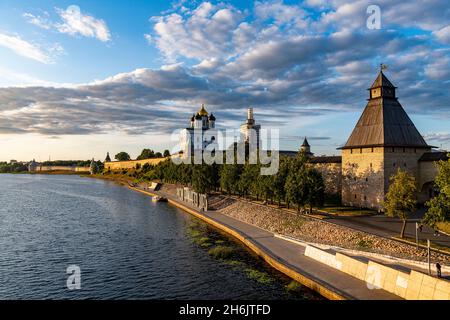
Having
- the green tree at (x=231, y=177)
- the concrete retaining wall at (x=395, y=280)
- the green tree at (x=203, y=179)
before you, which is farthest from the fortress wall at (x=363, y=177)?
the green tree at (x=203, y=179)

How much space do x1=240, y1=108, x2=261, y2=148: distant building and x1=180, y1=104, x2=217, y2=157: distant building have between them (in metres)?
24.0

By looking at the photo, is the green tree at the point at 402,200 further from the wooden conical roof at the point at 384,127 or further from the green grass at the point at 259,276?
the wooden conical roof at the point at 384,127

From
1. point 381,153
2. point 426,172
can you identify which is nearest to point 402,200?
point 381,153

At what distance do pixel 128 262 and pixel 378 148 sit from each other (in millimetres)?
32118

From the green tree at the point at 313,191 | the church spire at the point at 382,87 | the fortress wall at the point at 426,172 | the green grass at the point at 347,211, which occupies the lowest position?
the green grass at the point at 347,211

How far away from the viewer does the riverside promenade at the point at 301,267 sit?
20.3 metres

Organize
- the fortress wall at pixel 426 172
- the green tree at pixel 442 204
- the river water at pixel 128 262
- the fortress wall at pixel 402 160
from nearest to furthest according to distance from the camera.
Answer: the river water at pixel 128 262 < the green tree at pixel 442 204 < the fortress wall at pixel 426 172 < the fortress wall at pixel 402 160

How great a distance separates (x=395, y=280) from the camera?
1989 cm

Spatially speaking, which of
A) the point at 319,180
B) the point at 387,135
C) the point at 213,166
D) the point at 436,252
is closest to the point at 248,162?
the point at 213,166

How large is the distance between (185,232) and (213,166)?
33790 mm

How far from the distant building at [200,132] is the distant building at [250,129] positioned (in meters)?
24.0

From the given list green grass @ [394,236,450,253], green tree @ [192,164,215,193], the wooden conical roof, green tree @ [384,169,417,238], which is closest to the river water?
green grass @ [394,236,450,253]

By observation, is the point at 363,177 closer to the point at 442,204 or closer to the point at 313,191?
the point at 313,191
